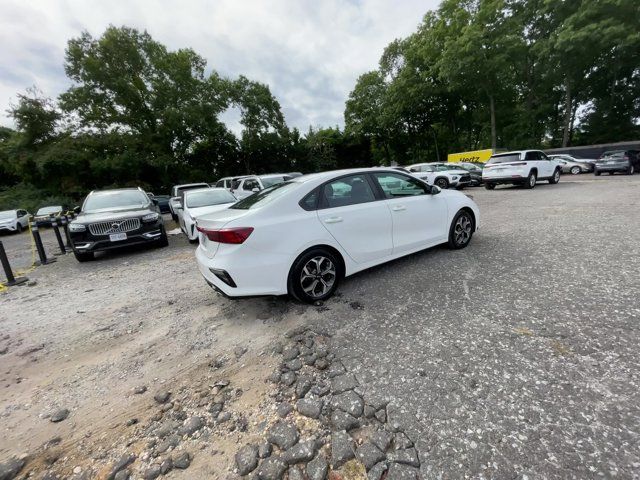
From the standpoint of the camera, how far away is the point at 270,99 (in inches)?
1115

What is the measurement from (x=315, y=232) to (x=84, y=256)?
20.0 feet

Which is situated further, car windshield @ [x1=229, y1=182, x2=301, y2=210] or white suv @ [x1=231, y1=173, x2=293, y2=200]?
white suv @ [x1=231, y1=173, x2=293, y2=200]

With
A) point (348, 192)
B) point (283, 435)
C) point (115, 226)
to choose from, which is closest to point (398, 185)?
point (348, 192)

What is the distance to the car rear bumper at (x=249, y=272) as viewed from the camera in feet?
9.71

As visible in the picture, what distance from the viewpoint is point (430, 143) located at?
1505 inches

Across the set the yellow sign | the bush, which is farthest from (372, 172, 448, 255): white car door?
the bush

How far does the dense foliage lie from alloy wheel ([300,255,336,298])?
24.6 meters

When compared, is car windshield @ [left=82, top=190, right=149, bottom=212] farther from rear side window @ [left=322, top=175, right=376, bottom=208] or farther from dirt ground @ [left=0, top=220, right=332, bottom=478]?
rear side window @ [left=322, top=175, right=376, bottom=208]

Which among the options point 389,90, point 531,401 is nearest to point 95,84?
point 389,90

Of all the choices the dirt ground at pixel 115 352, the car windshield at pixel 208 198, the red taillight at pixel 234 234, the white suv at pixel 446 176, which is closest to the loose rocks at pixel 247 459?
the dirt ground at pixel 115 352

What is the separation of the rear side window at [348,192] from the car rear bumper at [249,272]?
0.96 m

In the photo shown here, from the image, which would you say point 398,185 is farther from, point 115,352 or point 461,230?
point 115,352

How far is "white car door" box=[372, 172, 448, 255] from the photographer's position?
3.98 m

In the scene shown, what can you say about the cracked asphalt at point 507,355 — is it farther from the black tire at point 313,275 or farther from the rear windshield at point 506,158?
the rear windshield at point 506,158
